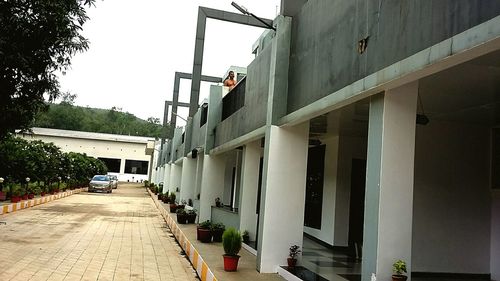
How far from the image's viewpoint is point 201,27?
67.1 ft

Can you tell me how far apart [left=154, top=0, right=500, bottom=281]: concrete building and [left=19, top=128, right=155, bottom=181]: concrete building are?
155 ft

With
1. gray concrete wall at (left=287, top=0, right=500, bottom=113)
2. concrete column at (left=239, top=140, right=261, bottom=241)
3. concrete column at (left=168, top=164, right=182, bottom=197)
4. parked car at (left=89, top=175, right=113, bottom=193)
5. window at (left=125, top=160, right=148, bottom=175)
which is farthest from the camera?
window at (left=125, top=160, right=148, bottom=175)

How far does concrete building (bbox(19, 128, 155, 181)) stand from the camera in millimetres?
60062

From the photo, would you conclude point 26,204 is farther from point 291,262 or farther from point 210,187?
point 291,262

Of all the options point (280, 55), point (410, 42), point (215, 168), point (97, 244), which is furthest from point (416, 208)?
point (215, 168)

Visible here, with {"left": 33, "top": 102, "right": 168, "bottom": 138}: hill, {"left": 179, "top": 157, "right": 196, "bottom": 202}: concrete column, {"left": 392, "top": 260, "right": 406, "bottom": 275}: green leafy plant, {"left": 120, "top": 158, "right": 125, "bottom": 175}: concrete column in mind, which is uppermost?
{"left": 33, "top": 102, "right": 168, "bottom": 138}: hill

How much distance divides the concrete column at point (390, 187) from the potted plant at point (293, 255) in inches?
124

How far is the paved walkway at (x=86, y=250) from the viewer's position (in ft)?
28.0

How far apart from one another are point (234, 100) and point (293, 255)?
7.58m

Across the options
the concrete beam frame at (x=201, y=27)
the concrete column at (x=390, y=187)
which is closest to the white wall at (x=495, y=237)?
the concrete column at (x=390, y=187)

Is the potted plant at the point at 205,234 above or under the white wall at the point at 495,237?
under

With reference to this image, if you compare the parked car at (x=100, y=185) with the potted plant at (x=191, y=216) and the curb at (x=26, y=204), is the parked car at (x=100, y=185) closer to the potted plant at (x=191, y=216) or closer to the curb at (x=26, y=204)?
the curb at (x=26, y=204)

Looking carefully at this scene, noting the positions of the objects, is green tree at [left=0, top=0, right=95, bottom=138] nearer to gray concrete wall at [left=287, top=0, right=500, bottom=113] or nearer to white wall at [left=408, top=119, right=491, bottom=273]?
gray concrete wall at [left=287, top=0, right=500, bottom=113]

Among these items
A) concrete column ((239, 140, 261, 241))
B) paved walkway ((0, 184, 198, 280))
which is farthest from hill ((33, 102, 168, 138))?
concrete column ((239, 140, 261, 241))
